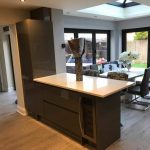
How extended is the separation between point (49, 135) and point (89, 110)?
1048 millimetres

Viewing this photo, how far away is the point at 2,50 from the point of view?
19.7 feet

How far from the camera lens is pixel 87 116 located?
101 inches

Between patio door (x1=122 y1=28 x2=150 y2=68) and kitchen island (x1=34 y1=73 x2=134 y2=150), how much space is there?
166 inches

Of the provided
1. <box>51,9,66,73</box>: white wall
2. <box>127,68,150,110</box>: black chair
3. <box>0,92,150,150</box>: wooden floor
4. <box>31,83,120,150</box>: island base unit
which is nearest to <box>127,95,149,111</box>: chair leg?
<box>127,68,150,110</box>: black chair

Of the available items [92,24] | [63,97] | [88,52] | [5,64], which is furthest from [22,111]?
[92,24]

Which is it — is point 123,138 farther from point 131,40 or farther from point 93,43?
point 131,40

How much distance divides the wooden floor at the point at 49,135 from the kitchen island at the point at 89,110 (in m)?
0.18

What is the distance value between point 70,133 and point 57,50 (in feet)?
6.14

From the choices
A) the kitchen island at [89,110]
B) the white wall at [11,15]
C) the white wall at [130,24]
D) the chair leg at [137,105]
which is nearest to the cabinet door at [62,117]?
the kitchen island at [89,110]

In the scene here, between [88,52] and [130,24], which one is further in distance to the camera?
[130,24]

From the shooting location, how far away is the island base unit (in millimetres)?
2439

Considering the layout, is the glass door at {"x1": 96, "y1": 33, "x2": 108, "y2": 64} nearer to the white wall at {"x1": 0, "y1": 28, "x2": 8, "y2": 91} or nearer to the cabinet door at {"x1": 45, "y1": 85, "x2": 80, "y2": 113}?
the white wall at {"x1": 0, "y1": 28, "x2": 8, "y2": 91}

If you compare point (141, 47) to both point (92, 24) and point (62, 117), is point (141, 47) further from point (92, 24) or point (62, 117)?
point (62, 117)

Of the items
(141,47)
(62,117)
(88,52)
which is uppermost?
(141,47)
